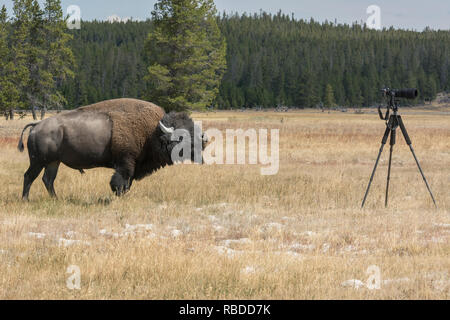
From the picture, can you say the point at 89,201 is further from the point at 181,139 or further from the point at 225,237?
the point at 225,237

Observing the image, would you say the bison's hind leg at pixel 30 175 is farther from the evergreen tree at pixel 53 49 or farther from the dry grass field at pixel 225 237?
the evergreen tree at pixel 53 49

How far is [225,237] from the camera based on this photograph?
7.66m

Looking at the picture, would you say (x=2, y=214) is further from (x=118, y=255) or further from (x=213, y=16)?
(x=213, y=16)

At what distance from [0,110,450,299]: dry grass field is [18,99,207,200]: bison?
28.0 inches

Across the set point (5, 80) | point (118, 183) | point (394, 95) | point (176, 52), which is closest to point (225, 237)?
point (118, 183)

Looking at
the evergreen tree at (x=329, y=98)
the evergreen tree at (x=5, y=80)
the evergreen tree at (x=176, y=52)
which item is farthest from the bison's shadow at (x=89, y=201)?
the evergreen tree at (x=329, y=98)

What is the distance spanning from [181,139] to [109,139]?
1.45 meters

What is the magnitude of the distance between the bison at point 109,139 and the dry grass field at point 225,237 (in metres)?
0.71

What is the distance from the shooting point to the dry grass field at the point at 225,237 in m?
5.15

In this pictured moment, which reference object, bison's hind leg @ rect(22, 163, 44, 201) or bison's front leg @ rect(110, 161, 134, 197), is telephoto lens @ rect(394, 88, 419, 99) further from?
bison's hind leg @ rect(22, 163, 44, 201)

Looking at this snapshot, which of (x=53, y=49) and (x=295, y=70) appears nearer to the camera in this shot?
(x=53, y=49)

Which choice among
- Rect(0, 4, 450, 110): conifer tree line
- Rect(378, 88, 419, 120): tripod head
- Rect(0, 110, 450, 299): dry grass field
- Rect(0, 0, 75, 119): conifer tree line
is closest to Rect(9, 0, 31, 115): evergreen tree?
Rect(0, 0, 75, 119): conifer tree line

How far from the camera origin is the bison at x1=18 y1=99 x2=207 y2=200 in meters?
10.3

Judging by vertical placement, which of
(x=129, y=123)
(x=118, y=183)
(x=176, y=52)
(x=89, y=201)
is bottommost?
(x=89, y=201)
